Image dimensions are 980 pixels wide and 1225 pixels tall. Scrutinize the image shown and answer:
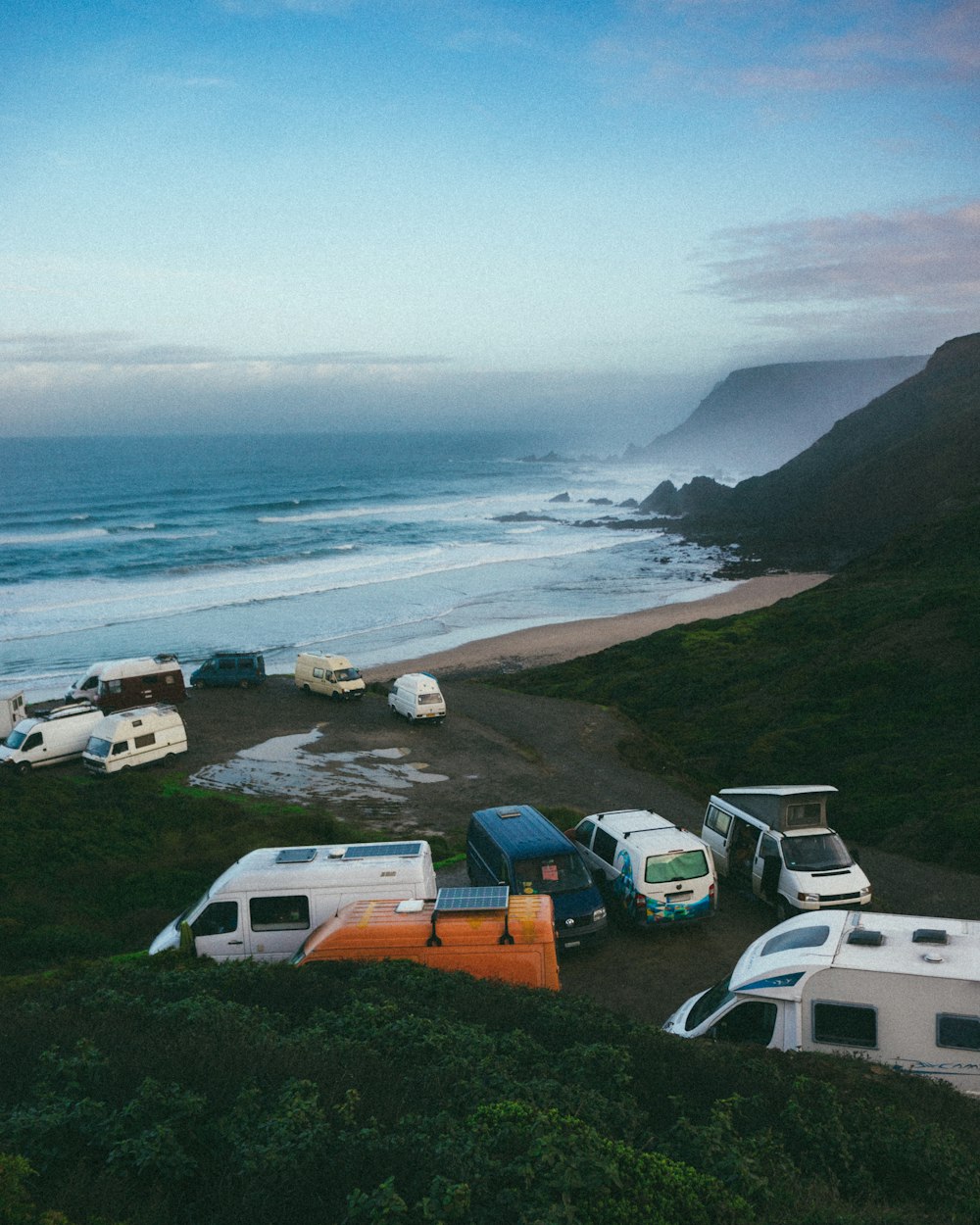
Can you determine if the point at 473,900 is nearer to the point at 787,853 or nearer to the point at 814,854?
the point at 787,853

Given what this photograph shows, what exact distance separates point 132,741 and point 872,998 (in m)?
21.5

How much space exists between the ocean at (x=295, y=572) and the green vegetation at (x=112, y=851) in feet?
61.2

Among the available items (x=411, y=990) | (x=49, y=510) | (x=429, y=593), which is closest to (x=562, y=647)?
(x=429, y=593)

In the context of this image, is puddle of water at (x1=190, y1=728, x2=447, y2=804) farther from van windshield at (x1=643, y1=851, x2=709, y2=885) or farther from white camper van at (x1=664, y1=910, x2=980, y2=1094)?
white camper van at (x1=664, y1=910, x2=980, y2=1094)

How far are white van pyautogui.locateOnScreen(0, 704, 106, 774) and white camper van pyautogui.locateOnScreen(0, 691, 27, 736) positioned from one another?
5.80ft

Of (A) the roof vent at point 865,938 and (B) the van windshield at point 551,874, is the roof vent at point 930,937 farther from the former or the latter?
(B) the van windshield at point 551,874

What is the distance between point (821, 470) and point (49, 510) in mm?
92317

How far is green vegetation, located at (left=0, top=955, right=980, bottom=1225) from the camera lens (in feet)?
18.1

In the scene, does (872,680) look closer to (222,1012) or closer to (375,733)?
(375,733)

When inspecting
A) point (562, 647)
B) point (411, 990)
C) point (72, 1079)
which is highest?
point (72, 1079)

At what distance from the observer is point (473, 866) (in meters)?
15.6

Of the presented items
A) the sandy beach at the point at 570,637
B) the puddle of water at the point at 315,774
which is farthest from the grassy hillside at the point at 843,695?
the puddle of water at the point at 315,774

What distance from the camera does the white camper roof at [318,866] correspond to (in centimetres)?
1155

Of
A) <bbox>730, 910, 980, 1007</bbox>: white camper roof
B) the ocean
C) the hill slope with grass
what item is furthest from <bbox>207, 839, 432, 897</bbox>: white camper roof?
the hill slope with grass
